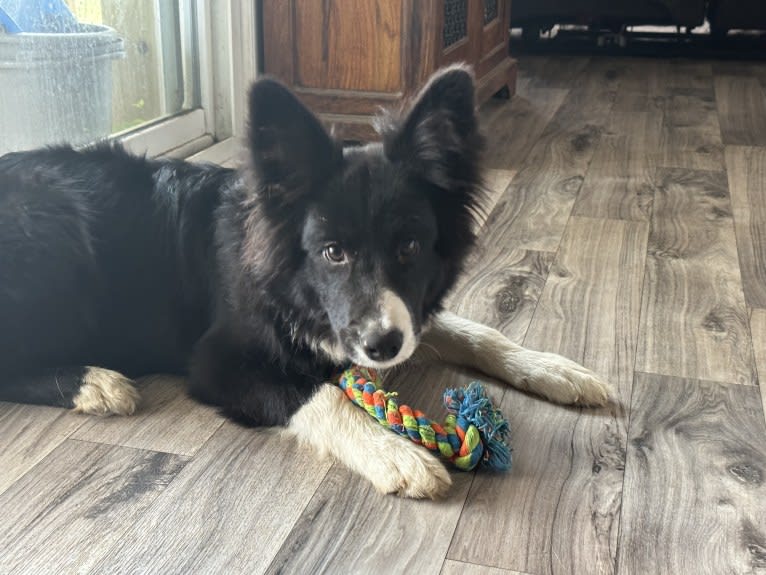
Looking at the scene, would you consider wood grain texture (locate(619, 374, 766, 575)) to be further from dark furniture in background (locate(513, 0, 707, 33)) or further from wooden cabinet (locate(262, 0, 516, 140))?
dark furniture in background (locate(513, 0, 707, 33))

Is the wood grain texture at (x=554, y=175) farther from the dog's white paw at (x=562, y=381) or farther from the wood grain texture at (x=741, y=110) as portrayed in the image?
the dog's white paw at (x=562, y=381)

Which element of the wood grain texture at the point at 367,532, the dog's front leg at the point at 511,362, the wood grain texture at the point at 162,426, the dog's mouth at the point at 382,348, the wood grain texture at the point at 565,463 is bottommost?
the wood grain texture at the point at 162,426

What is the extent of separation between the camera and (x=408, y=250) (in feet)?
6.19

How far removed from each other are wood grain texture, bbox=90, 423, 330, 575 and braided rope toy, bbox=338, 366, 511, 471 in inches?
6.9

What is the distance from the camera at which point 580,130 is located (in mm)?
4875

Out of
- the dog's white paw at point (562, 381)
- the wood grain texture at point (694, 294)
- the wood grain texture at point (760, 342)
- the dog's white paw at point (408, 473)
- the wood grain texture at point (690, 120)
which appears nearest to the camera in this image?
the dog's white paw at point (408, 473)

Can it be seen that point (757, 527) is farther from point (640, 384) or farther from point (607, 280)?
point (607, 280)

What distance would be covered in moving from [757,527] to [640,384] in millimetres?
589

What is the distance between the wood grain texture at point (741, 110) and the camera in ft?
15.4

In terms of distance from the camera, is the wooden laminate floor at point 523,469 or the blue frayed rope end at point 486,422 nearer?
the wooden laminate floor at point 523,469

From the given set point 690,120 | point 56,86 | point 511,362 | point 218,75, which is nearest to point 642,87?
point 690,120

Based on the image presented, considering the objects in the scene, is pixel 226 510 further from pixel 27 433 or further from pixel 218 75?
pixel 218 75

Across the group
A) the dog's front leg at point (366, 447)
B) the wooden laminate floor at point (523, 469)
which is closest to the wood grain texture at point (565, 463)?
the wooden laminate floor at point (523, 469)

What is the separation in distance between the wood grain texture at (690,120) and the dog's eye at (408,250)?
2702 mm
